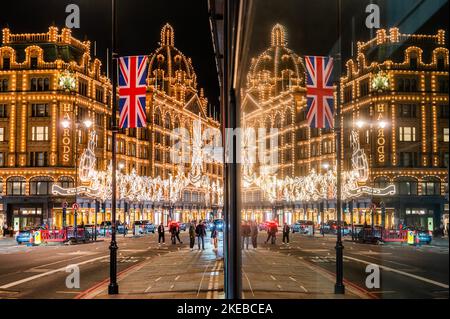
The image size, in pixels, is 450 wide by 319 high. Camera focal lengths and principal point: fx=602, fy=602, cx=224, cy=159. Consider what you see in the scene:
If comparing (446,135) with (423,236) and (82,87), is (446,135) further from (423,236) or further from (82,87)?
(82,87)

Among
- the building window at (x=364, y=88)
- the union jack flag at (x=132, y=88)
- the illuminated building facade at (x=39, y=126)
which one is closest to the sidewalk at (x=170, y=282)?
the union jack flag at (x=132, y=88)

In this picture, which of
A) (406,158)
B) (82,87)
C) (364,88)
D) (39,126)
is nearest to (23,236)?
(39,126)

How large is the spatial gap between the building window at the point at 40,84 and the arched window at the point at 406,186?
144 ft

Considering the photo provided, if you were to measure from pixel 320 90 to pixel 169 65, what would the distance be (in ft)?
423

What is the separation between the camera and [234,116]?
32.1 ft

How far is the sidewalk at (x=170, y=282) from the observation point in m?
16.1

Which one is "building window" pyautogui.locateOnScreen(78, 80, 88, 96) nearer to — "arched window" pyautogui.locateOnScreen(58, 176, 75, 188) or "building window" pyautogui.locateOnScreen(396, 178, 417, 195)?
"arched window" pyautogui.locateOnScreen(58, 176, 75, 188)

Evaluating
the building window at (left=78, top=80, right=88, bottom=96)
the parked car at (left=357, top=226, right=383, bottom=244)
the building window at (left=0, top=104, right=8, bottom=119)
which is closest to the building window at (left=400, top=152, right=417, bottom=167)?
the parked car at (left=357, top=226, right=383, bottom=244)

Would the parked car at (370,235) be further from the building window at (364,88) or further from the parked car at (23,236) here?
the parked car at (23,236)

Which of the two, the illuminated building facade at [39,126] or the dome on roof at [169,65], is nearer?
the illuminated building facade at [39,126]

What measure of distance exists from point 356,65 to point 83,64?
34.8 m

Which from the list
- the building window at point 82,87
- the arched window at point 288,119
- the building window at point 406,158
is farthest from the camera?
the arched window at point 288,119
